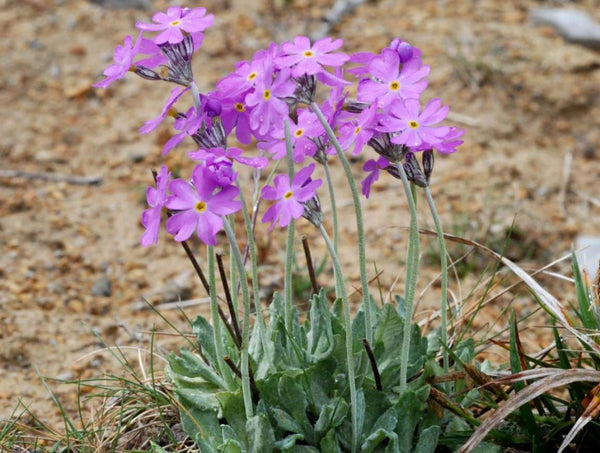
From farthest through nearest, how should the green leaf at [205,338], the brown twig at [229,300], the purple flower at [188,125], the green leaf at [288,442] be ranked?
the green leaf at [205,338] < the brown twig at [229,300] < the green leaf at [288,442] < the purple flower at [188,125]

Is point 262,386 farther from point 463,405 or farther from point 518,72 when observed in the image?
point 518,72

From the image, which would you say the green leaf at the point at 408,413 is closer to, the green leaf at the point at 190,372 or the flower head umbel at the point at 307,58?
the green leaf at the point at 190,372

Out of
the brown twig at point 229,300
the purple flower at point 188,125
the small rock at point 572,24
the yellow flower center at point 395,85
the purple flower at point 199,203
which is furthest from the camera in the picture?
the small rock at point 572,24

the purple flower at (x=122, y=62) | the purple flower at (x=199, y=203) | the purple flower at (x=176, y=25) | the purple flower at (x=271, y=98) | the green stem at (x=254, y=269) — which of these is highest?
the purple flower at (x=176, y=25)

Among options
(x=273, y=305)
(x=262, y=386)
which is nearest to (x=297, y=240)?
(x=273, y=305)

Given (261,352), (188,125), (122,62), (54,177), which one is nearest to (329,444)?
(261,352)

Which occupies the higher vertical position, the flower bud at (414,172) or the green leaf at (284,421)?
the flower bud at (414,172)

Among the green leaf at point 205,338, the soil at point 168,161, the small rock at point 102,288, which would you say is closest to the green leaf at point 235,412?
the green leaf at point 205,338

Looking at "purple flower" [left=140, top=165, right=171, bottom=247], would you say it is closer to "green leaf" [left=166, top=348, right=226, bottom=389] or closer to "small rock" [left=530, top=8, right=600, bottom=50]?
"green leaf" [left=166, top=348, right=226, bottom=389]
